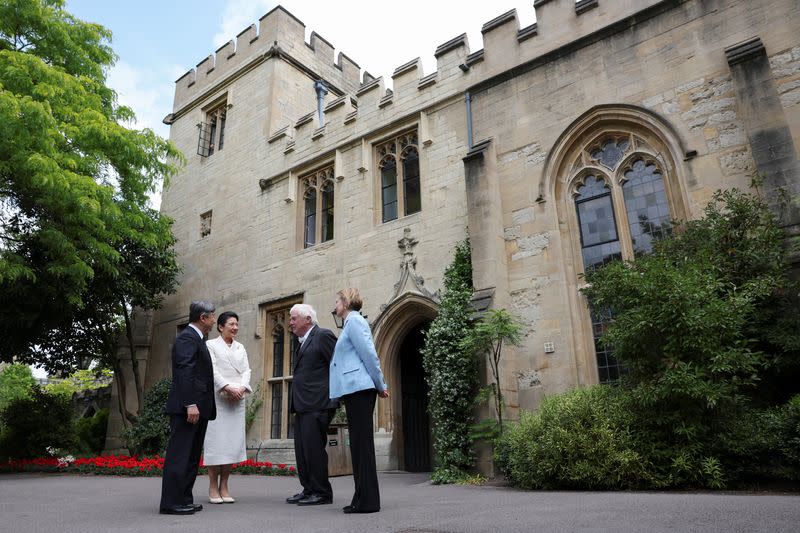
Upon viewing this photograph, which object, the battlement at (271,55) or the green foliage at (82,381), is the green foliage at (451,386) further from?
the green foliage at (82,381)

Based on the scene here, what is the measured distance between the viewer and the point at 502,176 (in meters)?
9.83

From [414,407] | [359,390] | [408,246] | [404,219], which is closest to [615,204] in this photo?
[408,246]

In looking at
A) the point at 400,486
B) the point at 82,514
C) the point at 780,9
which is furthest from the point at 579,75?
the point at 82,514

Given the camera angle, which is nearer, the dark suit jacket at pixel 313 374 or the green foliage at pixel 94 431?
the dark suit jacket at pixel 313 374

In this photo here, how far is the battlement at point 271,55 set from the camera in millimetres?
16203

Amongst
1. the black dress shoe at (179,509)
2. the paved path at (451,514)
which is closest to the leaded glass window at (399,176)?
the paved path at (451,514)

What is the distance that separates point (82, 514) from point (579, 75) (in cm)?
930

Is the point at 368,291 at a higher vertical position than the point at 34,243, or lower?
lower

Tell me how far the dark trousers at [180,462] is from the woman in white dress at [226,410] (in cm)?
30

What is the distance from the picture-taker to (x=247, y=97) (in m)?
16.2

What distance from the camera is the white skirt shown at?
16.2 feet

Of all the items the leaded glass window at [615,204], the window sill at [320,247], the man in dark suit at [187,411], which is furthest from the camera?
the window sill at [320,247]

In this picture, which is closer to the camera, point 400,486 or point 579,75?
point 400,486

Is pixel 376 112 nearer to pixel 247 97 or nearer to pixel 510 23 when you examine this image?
pixel 510 23
